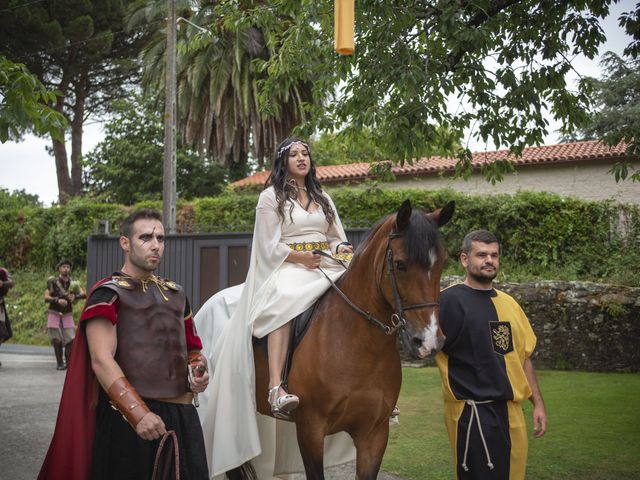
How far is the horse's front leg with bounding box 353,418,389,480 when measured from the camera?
398cm

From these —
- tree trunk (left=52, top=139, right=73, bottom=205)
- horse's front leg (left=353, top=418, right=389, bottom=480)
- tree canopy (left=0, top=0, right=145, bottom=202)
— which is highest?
tree canopy (left=0, top=0, right=145, bottom=202)

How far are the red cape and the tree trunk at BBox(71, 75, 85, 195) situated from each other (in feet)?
105

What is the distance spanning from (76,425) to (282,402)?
1.26m

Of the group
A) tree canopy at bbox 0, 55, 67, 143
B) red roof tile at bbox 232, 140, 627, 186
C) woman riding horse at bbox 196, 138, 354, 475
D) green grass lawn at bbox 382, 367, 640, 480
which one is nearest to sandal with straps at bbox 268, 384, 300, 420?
woman riding horse at bbox 196, 138, 354, 475

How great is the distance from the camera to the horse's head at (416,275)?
11.4ft

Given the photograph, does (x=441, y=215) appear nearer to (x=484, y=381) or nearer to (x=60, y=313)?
(x=484, y=381)

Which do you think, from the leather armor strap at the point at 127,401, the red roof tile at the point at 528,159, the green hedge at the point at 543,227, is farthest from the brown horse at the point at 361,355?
the red roof tile at the point at 528,159

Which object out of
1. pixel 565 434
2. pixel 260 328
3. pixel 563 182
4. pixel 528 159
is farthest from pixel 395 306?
pixel 563 182

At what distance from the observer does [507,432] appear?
3826mm

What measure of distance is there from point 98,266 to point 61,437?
47.1 ft

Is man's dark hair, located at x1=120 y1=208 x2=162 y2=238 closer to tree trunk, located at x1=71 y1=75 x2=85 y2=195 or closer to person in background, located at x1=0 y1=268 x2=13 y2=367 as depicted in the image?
person in background, located at x1=0 y1=268 x2=13 y2=367

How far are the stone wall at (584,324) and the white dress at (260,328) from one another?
847 centimetres

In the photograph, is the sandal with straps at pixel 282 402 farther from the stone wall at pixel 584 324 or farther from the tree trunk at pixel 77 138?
the tree trunk at pixel 77 138

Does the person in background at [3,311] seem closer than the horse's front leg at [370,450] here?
No
